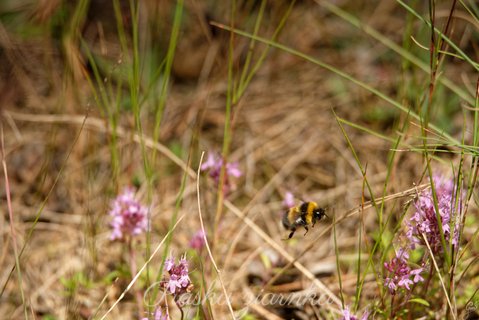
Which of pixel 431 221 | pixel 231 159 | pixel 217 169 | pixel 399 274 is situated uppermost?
pixel 431 221

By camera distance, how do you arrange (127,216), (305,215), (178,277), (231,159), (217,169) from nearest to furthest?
(178,277) → (305,215) → (127,216) → (217,169) → (231,159)

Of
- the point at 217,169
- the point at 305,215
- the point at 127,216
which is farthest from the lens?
the point at 217,169

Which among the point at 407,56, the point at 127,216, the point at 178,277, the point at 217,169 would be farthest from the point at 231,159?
the point at 178,277

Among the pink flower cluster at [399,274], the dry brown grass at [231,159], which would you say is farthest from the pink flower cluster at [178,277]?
the pink flower cluster at [399,274]

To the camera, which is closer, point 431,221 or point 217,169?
point 431,221

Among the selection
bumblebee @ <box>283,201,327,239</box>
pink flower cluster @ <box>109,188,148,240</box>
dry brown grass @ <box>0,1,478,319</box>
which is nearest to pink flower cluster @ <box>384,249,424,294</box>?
dry brown grass @ <box>0,1,478,319</box>

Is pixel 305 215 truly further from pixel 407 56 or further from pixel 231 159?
pixel 231 159
